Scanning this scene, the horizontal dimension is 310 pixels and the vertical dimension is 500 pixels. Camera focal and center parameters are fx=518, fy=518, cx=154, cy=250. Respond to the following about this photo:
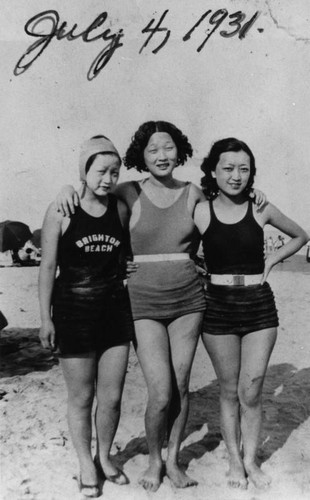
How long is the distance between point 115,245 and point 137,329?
540 mm

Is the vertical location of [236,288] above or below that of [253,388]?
above

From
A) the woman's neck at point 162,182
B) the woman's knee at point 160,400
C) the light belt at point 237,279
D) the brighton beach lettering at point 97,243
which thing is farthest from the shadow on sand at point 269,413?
the woman's neck at point 162,182

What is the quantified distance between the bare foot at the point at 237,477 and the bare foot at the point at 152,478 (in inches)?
17.7

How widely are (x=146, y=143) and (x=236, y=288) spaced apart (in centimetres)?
108

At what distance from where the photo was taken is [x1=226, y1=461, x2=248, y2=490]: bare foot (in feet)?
10.7

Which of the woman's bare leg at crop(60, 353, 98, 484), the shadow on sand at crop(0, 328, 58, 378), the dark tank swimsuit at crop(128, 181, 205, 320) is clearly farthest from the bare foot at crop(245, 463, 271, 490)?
the shadow on sand at crop(0, 328, 58, 378)

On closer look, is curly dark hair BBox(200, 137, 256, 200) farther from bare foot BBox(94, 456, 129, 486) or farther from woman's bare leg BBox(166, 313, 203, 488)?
bare foot BBox(94, 456, 129, 486)

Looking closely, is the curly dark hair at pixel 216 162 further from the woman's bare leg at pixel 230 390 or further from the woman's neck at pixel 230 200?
the woman's bare leg at pixel 230 390

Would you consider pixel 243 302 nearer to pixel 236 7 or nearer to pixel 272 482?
pixel 272 482

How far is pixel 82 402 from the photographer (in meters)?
3.19

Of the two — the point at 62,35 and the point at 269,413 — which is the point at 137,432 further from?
the point at 62,35

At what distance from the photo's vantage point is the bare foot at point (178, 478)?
3.27m

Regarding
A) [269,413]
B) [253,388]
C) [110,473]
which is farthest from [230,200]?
[269,413]

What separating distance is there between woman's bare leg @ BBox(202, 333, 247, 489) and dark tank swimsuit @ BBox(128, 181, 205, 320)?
26cm
